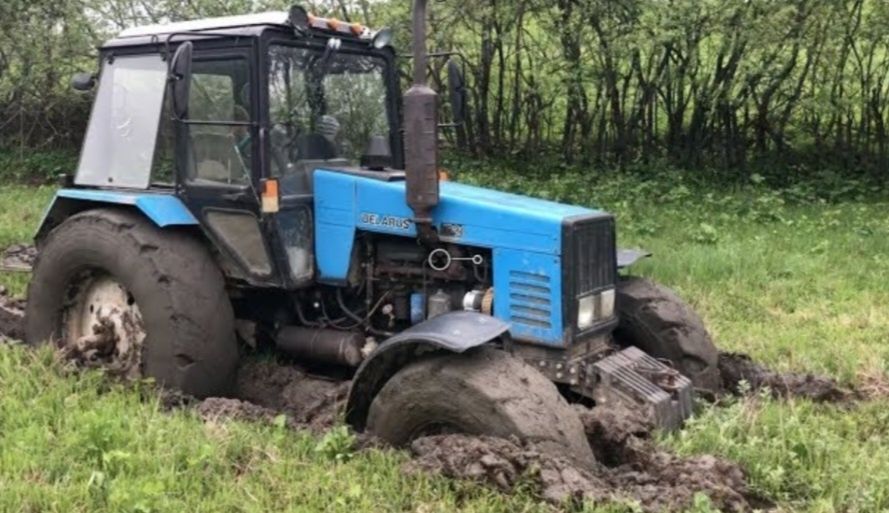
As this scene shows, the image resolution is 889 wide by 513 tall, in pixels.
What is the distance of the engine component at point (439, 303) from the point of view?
16.7ft

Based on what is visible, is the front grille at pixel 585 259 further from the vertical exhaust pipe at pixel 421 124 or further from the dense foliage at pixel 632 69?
the dense foliage at pixel 632 69

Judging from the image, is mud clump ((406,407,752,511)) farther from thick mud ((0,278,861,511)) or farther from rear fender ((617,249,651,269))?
rear fender ((617,249,651,269))

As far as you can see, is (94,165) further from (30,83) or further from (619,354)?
(30,83)

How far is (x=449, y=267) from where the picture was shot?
507cm

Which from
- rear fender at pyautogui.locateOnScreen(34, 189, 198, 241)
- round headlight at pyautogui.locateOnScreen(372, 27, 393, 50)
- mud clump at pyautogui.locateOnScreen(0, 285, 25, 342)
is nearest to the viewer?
rear fender at pyautogui.locateOnScreen(34, 189, 198, 241)

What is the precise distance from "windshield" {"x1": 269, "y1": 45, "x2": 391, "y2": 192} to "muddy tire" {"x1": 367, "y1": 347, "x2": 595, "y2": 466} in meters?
1.58

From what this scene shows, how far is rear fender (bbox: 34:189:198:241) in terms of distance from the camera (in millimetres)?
5293

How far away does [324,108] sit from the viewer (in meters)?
5.49

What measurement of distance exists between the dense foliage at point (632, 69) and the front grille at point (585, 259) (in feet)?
26.3

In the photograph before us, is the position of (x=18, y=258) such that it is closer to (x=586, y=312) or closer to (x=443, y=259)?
(x=443, y=259)

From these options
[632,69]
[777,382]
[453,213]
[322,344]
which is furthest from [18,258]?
[632,69]

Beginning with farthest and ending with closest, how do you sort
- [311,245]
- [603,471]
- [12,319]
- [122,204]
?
1. [12,319]
2. [122,204]
3. [311,245]
4. [603,471]

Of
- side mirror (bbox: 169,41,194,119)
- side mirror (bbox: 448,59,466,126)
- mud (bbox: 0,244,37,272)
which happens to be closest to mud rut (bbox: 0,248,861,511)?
side mirror (bbox: 169,41,194,119)

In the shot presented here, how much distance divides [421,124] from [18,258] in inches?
200
